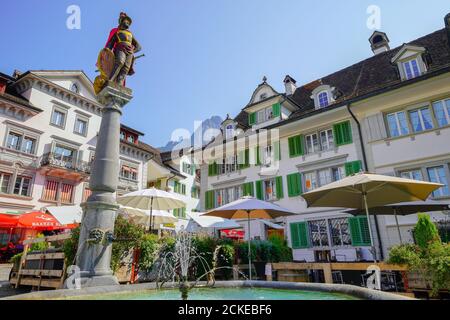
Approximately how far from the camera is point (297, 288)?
4.84m

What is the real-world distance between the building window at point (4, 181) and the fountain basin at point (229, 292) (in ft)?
67.8

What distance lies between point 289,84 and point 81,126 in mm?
19351

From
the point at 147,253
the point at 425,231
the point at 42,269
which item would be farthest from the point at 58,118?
the point at 425,231

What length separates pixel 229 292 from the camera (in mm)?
5012

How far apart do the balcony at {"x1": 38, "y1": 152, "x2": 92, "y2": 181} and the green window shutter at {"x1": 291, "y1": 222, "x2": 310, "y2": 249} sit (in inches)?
719

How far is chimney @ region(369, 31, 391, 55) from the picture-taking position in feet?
69.8

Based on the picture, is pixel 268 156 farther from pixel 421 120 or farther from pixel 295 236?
pixel 421 120

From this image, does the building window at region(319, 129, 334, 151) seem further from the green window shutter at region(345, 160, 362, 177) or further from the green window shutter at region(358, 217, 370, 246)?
the green window shutter at region(358, 217, 370, 246)

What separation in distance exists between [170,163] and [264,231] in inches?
861

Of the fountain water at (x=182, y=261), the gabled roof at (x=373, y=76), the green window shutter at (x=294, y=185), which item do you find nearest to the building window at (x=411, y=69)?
the gabled roof at (x=373, y=76)

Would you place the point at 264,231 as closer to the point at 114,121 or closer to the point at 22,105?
the point at 114,121

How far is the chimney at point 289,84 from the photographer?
24203 millimetres

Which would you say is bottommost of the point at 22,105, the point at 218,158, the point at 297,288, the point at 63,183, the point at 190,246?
the point at 297,288
